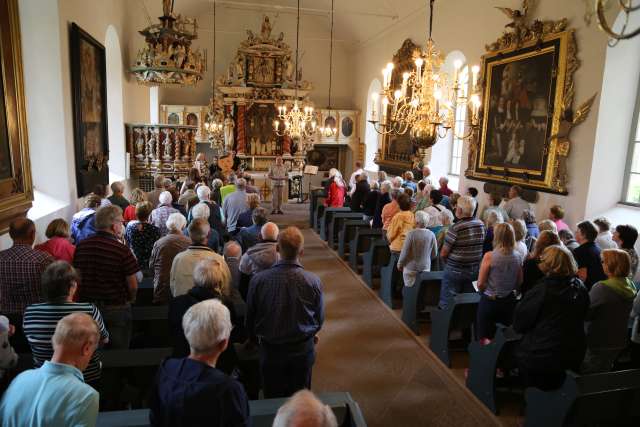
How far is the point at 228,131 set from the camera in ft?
57.5

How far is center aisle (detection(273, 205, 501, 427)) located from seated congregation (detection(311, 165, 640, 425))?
20cm

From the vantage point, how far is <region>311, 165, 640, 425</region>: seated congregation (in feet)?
11.2

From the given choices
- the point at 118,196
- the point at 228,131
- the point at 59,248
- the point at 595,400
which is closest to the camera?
the point at 595,400

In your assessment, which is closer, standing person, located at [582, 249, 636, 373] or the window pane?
standing person, located at [582, 249, 636, 373]

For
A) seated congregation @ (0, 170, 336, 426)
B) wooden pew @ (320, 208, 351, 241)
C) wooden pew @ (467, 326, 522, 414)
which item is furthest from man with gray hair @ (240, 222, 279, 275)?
wooden pew @ (320, 208, 351, 241)

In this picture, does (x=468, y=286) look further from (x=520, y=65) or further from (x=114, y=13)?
(x=114, y=13)

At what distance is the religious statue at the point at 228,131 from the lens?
17.5 meters

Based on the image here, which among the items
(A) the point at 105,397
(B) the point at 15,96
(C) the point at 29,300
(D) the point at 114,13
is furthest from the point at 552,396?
(D) the point at 114,13

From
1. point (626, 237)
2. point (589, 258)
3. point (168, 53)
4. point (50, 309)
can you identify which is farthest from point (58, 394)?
point (168, 53)

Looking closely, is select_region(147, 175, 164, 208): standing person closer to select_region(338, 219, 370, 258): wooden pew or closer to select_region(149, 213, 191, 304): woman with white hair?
select_region(149, 213, 191, 304): woman with white hair

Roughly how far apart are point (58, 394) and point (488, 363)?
353 centimetres

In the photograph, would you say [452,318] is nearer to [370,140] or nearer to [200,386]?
[200,386]

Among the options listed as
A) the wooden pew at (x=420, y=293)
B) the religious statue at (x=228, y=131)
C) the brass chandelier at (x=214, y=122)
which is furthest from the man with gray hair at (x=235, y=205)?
the religious statue at (x=228, y=131)

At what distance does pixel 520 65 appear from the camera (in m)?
9.07
